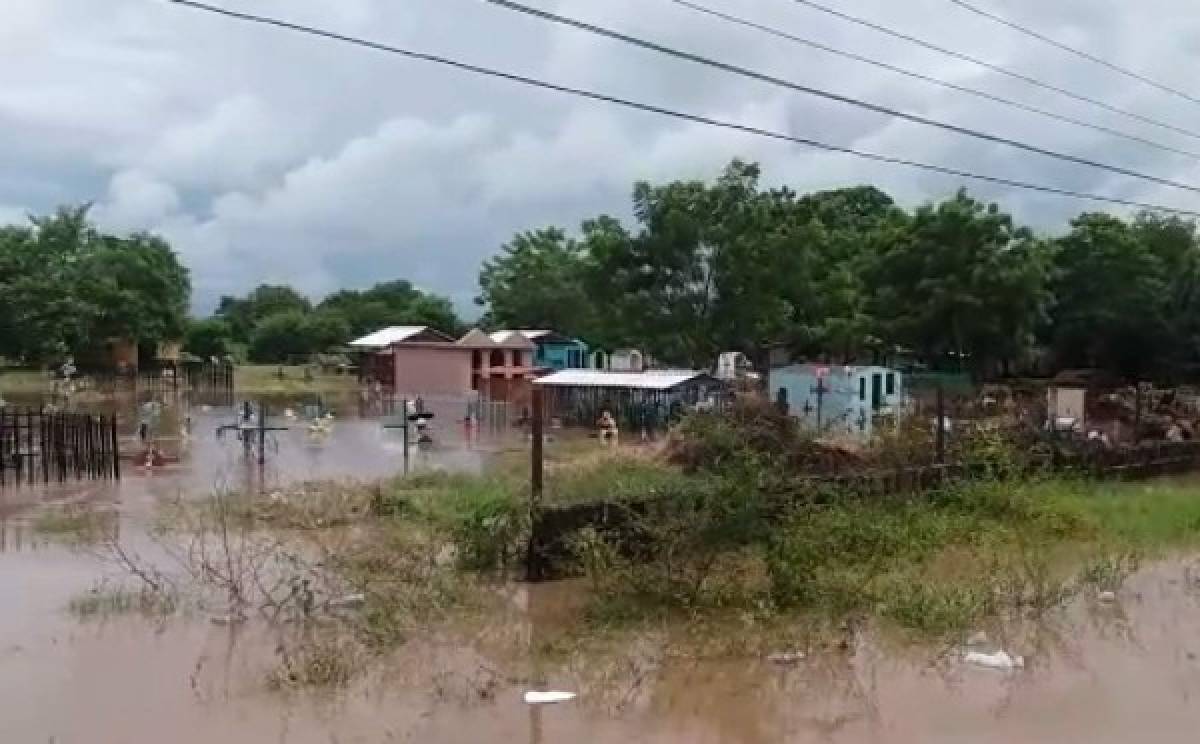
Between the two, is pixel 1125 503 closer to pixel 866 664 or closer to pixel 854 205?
pixel 866 664

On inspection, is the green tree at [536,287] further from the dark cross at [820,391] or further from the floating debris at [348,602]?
the floating debris at [348,602]

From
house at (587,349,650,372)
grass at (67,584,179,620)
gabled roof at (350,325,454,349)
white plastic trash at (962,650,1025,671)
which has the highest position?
gabled roof at (350,325,454,349)

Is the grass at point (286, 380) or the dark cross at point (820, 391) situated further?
the grass at point (286, 380)

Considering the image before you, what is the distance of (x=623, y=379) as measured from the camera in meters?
35.3

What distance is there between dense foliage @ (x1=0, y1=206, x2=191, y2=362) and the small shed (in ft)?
79.3

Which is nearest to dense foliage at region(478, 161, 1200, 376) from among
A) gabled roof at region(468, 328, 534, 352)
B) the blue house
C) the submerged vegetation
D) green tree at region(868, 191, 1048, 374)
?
green tree at region(868, 191, 1048, 374)

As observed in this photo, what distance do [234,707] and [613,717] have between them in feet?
8.51

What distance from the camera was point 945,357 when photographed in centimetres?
4334

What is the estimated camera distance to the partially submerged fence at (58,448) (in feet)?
71.7

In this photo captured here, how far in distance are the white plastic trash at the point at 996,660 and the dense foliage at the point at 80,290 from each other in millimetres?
47988

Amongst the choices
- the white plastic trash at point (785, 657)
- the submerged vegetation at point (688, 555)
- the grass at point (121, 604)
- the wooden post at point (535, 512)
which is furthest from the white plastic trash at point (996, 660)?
the grass at point (121, 604)

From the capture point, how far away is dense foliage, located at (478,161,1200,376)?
39.9 m

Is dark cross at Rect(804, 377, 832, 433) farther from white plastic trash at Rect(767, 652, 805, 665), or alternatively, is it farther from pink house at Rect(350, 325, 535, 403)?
white plastic trash at Rect(767, 652, 805, 665)

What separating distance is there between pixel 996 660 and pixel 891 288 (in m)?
32.5
